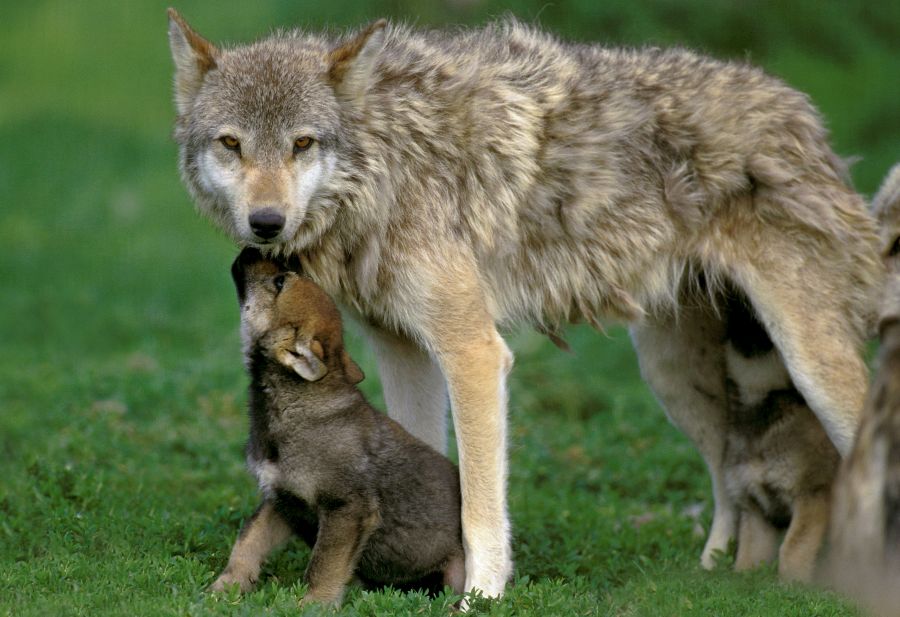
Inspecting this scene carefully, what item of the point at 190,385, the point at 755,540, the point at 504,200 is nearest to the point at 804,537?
the point at 755,540

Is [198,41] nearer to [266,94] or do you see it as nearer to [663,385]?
[266,94]

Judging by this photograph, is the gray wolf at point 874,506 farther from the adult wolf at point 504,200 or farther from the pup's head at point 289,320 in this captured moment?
the pup's head at point 289,320

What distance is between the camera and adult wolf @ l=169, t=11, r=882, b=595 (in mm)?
5660

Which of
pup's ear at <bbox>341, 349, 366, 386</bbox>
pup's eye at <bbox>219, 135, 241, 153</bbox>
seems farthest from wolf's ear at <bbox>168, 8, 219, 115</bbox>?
pup's ear at <bbox>341, 349, 366, 386</bbox>

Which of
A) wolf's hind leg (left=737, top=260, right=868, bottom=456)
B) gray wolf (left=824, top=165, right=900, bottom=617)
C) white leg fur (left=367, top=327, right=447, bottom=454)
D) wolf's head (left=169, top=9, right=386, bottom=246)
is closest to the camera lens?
gray wolf (left=824, top=165, right=900, bottom=617)

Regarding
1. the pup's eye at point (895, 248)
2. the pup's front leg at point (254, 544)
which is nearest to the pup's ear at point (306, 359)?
the pup's front leg at point (254, 544)

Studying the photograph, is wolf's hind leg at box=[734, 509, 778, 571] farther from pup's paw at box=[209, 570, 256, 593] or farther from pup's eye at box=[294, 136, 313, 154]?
pup's eye at box=[294, 136, 313, 154]

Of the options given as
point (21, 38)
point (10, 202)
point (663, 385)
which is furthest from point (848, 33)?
point (21, 38)

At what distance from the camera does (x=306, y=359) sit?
5586 millimetres

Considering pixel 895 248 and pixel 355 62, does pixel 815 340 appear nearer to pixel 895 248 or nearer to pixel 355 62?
pixel 895 248

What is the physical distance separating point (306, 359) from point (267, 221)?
66 cm

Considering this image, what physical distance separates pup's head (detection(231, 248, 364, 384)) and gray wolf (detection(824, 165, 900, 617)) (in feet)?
7.96

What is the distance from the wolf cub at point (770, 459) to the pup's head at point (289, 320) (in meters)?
2.22

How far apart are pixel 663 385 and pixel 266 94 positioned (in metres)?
2.93
